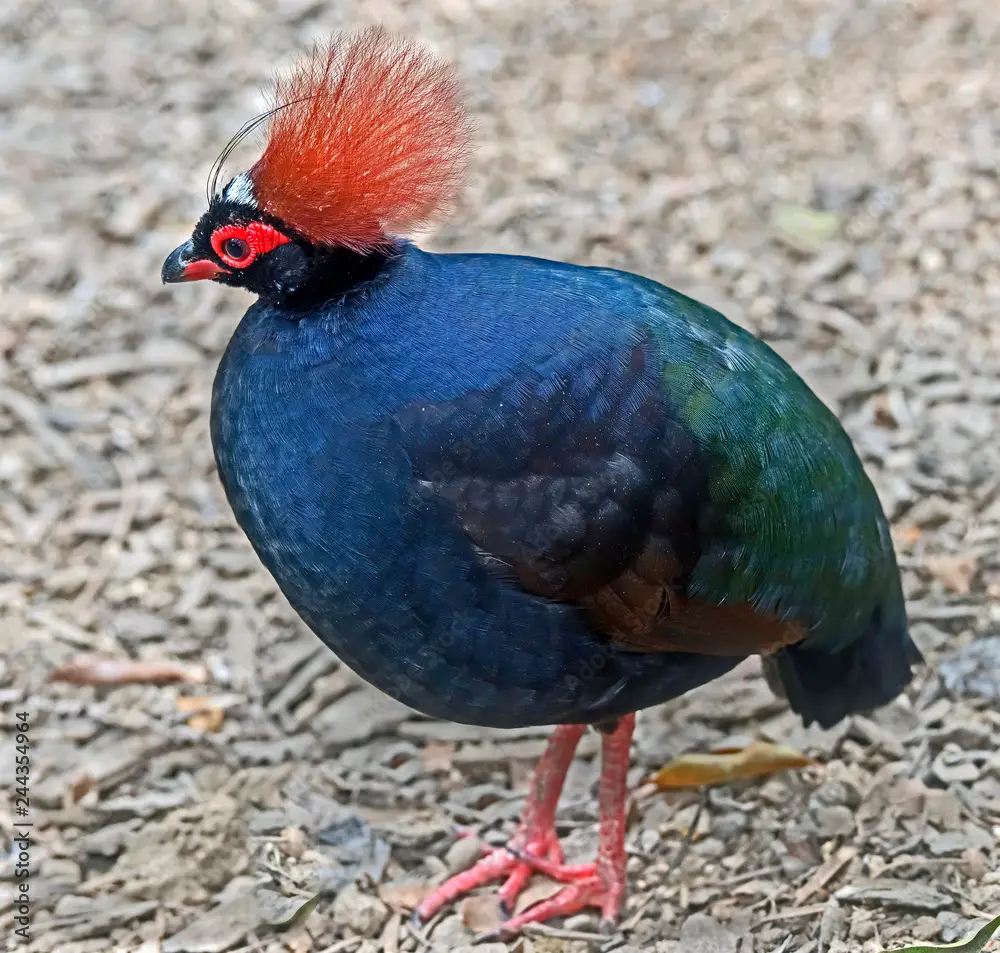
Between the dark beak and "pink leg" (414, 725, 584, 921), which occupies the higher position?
the dark beak

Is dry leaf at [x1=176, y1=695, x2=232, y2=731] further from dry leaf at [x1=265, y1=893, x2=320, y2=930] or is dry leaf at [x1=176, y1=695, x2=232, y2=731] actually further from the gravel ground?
dry leaf at [x1=265, y1=893, x2=320, y2=930]

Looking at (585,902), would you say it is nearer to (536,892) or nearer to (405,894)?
(536,892)

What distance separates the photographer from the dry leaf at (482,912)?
11.6 ft

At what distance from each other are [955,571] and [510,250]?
7.32ft

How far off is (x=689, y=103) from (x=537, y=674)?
13.3ft

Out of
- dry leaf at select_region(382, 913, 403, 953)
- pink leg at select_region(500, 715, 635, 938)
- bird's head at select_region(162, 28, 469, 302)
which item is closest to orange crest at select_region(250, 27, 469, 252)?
bird's head at select_region(162, 28, 469, 302)

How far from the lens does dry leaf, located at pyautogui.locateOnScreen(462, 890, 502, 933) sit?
353cm

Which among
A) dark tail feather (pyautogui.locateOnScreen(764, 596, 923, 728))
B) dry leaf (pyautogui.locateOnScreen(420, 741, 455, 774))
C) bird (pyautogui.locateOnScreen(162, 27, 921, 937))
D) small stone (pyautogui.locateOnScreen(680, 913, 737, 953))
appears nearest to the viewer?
bird (pyautogui.locateOnScreen(162, 27, 921, 937))

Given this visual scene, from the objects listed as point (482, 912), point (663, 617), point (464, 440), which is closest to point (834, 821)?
point (482, 912)

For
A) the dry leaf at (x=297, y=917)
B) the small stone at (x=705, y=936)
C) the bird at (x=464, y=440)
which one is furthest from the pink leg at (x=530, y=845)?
the bird at (x=464, y=440)

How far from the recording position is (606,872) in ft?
11.5

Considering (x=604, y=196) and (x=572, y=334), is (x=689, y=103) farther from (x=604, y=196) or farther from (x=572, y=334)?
(x=572, y=334)

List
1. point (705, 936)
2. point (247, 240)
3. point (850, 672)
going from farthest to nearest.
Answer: point (850, 672)
point (705, 936)
point (247, 240)

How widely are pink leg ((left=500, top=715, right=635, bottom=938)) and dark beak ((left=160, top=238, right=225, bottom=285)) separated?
1550 millimetres
